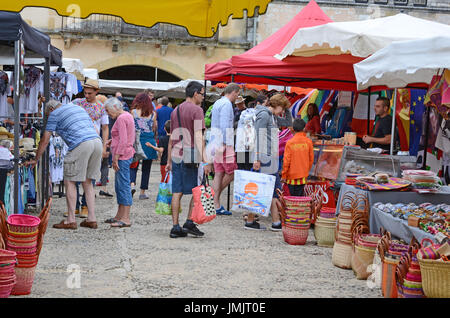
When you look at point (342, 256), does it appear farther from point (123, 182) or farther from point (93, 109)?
point (93, 109)

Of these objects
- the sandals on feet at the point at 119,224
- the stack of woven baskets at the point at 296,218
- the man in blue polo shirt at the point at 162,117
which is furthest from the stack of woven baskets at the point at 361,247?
the man in blue polo shirt at the point at 162,117

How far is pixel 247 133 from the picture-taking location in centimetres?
871

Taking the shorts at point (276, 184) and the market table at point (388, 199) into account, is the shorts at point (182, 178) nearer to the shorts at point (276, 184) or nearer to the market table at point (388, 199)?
the shorts at point (276, 184)

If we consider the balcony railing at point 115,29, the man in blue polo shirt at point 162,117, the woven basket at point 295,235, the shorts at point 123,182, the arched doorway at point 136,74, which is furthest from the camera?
the arched doorway at point 136,74

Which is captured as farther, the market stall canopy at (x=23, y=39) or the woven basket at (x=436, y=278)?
the market stall canopy at (x=23, y=39)

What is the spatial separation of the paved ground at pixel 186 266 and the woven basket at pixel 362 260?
9cm

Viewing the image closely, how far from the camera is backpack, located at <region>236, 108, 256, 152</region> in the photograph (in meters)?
8.68

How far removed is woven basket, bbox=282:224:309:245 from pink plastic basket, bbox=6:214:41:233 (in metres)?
3.19

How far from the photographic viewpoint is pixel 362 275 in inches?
229

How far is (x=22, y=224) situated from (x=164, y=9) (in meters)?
2.03

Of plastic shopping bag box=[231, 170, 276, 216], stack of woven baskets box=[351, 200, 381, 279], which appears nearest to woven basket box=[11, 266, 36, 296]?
stack of woven baskets box=[351, 200, 381, 279]

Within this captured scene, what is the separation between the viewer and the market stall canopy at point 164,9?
15.0 ft

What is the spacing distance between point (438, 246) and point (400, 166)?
3.86 m

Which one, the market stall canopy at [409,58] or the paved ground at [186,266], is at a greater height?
the market stall canopy at [409,58]
